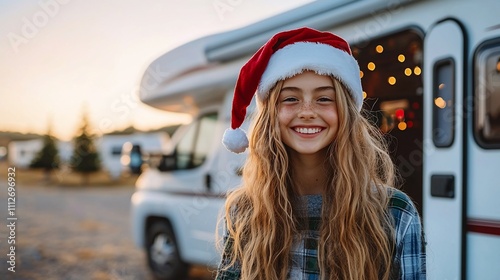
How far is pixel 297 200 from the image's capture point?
5.26 feet

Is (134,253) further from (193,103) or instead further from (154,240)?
(193,103)

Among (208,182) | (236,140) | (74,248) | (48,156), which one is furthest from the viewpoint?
(48,156)

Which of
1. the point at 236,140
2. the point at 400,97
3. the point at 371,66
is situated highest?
the point at 371,66

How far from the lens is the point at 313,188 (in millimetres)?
1626

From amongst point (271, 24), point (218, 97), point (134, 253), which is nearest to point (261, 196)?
point (271, 24)

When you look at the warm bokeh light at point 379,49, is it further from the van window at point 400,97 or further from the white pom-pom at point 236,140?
the white pom-pom at point 236,140

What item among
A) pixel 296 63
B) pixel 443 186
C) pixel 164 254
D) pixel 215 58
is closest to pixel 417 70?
pixel 443 186

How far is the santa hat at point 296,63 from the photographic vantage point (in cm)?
155

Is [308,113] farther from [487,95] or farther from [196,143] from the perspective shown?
[196,143]

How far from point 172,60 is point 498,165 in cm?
321

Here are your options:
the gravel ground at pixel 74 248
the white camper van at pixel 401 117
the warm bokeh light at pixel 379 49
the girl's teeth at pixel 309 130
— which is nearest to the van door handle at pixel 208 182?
the white camper van at pixel 401 117

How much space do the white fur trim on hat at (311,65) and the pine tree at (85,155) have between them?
87.9 ft

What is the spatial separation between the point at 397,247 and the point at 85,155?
29.0 metres

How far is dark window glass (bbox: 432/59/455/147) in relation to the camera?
2.74 metres
